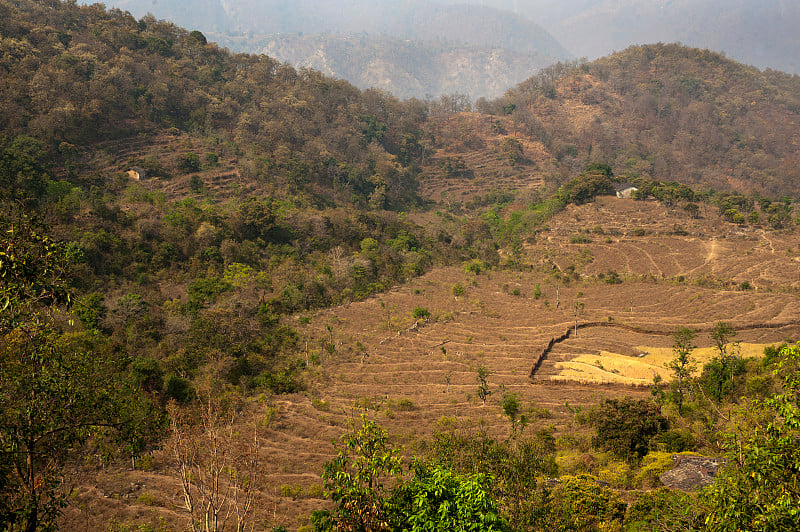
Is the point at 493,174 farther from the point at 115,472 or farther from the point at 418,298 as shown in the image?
the point at 115,472

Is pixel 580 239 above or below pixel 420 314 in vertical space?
above

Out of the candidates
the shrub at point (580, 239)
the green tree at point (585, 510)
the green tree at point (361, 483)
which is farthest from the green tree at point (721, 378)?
the shrub at point (580, 239)

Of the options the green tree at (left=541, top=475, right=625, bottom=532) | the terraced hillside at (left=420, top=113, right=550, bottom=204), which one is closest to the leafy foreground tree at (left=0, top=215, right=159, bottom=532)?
the green tree at (left=541, top=475, right=625, bottom=532)

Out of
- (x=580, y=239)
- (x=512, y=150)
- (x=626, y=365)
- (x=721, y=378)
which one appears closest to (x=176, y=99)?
(x=580, y=239)

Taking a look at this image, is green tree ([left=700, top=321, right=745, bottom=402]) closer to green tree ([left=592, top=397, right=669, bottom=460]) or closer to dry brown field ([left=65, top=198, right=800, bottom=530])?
dry brown field ([left=65, top=198, right=800, bottom=530])

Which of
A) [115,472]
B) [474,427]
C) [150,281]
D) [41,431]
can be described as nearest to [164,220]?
[150,281]

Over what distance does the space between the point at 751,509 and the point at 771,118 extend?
112 meters

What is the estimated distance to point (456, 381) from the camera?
898 inches

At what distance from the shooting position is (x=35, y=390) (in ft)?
21.8

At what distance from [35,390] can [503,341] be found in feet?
78.4

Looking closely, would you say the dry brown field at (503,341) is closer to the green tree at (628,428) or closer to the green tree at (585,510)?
the green tree at (628,428)

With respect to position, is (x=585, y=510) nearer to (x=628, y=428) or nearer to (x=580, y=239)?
(x=628, y=428)

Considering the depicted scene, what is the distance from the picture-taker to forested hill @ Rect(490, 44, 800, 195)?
76.9 metres

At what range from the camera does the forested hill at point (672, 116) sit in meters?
76.9
